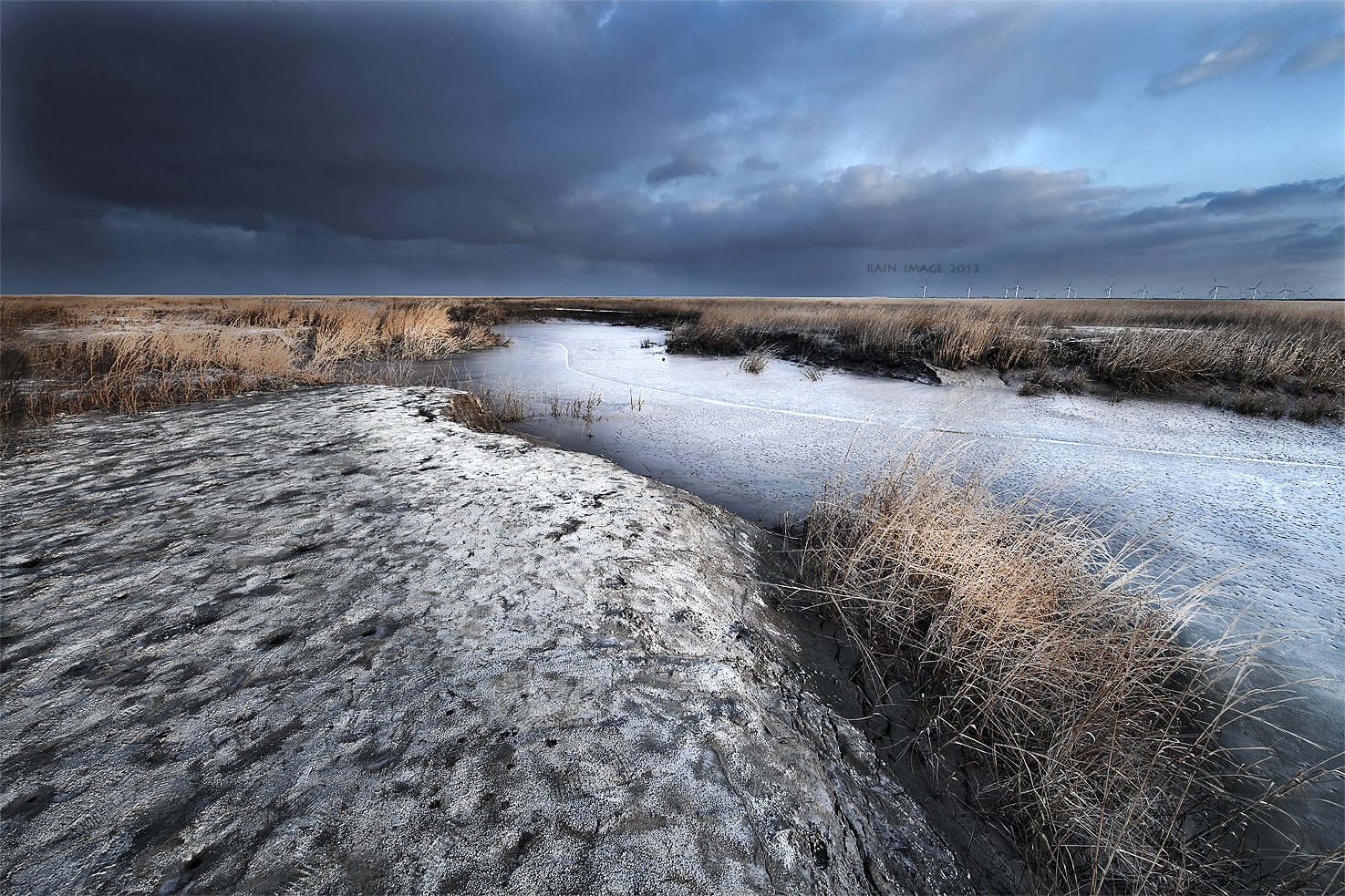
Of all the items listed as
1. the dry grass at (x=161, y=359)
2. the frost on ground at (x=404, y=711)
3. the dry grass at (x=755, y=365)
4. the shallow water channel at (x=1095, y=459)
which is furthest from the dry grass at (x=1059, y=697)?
the dry grass at (x=755, y=365)

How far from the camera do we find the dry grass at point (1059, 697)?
1768mm

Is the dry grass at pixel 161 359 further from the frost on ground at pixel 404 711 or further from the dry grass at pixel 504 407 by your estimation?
the frost on ground at pixel 404 711

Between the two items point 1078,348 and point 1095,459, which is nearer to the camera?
point 1095,459

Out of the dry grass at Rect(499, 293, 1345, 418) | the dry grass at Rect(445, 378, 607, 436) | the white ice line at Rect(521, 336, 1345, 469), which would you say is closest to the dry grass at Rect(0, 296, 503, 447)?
the dry grass at Rect(445, 378, 607, 436)

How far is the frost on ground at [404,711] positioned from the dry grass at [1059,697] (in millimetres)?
516

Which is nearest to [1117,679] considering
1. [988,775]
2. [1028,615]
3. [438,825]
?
[1028,615]

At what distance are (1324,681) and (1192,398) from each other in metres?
8.54

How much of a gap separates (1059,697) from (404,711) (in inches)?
103

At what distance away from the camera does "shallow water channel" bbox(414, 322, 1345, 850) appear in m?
2.92

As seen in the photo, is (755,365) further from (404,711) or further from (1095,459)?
(404,711)

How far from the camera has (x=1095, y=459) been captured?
5.43m

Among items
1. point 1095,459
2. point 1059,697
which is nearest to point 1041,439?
point 1095,459

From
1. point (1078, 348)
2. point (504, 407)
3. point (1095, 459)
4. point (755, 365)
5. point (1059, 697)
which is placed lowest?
point (1059, 697)

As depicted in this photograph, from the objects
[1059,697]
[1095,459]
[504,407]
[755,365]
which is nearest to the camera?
[1059,697]
